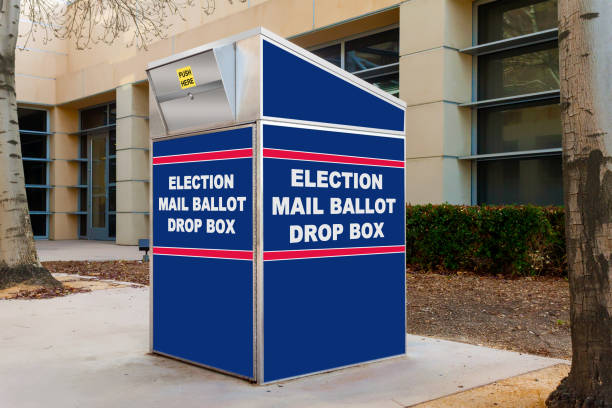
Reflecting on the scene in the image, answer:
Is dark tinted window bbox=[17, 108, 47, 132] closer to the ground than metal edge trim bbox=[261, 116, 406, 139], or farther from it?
farther from it

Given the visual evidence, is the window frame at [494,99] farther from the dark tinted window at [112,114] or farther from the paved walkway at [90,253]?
the dark tinted window at [112,114]

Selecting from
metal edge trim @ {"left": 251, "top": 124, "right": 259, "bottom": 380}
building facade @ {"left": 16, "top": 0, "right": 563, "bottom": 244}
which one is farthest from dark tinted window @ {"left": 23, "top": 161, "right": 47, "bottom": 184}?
metal edge trim @ {"left": 251, "top": 124, "right": 259, "bottom": 380}

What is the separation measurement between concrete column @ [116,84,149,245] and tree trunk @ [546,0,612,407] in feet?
60.9

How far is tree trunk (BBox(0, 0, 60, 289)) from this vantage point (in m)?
9.73

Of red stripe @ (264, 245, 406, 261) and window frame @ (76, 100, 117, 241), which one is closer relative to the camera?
red stripe @ (264, 245, 406, 261)

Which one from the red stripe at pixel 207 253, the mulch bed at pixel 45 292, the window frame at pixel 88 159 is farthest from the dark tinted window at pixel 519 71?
the window frame at pixel 88 159

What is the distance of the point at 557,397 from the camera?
12.0ft

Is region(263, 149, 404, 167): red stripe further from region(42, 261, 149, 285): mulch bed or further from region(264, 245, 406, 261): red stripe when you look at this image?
region(42, 261, 149, 285): mulch bed

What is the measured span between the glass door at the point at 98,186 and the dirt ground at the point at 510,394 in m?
20.8

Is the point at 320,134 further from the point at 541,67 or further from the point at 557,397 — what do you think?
the point at 541,67

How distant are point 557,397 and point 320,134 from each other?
231 cm

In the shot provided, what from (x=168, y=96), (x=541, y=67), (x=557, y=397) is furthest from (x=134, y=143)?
(x=557, y=397)

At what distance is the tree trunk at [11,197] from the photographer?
9.73 metres

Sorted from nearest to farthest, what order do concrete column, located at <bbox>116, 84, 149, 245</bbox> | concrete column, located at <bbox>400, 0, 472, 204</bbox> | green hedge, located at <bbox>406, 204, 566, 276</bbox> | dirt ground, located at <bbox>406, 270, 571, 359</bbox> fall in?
dirt ground, located at <bbox>406, 270, 571, 359</bbox> < green hedge, located at <bbox>406, 204, 566, 276</bbox> < concrete column, located at <bbox>400, 0, 472, 204</bbox> < concrete column, located at <bbox>116, 84, 149, 245</bbox>
